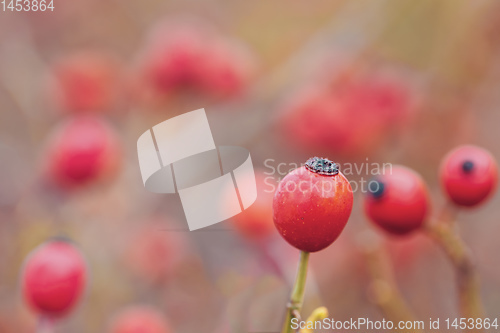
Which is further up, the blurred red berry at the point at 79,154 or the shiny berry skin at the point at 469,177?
the blurred red berry at the point at 79,154

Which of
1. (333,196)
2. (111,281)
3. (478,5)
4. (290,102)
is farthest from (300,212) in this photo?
(478,5)

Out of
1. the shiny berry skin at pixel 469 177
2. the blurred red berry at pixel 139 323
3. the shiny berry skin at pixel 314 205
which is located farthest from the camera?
the blurred red berry at pixel 139 323

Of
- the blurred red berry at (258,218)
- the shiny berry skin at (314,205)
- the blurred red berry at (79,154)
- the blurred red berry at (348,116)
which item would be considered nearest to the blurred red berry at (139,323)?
the blurred red berry at (258,218)

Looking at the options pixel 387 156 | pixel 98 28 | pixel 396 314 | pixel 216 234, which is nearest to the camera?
pixel 396 314

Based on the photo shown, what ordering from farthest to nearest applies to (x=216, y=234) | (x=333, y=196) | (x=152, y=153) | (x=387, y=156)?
(x=216, y=234) → (x=387, y=156) → (x=152, y=153) → (x=333, y=196)

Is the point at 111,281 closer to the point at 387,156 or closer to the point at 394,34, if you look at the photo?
the point at 387,156

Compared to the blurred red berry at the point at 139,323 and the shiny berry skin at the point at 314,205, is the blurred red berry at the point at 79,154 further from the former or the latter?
Answer: the shiny berry skin at the point at 314,205

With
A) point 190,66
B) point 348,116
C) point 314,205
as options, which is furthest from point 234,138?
point 314,205

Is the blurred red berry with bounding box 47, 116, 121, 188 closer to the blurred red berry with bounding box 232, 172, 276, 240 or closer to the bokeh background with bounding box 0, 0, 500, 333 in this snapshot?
the bokeh background with bounding box 0, 0, 500, 333
